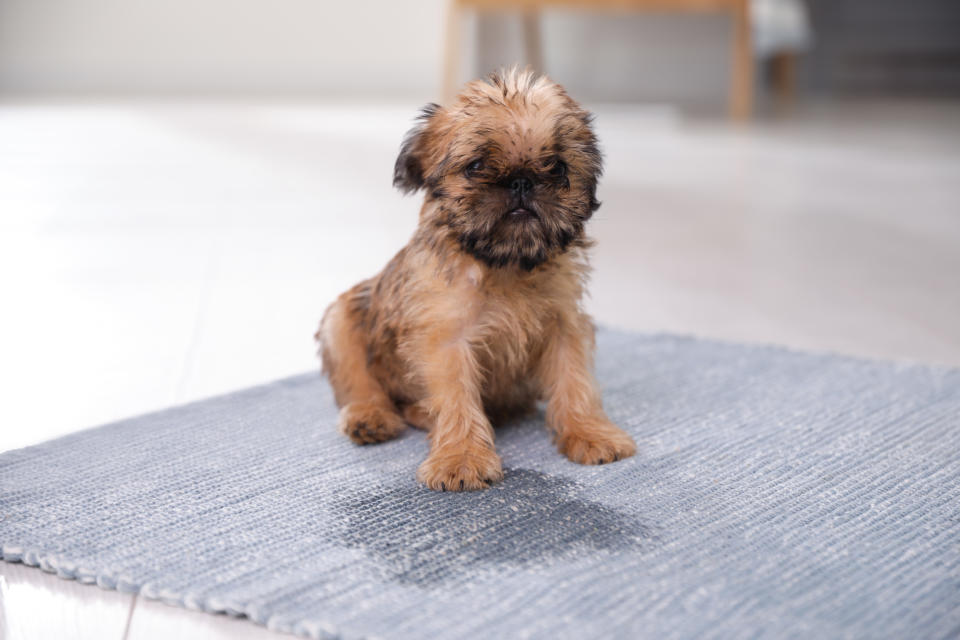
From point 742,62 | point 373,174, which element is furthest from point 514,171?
point 742,62

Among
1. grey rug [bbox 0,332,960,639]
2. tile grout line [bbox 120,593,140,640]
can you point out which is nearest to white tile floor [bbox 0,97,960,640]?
tile grout line [bbox 120,593,140,640]

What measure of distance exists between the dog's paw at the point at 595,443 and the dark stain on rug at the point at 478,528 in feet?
0.33

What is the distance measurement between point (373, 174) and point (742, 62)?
12.5 ft

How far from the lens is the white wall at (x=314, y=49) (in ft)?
30.6

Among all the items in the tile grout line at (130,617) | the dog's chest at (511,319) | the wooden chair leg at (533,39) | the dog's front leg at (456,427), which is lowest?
the tile grout line at (130,617)

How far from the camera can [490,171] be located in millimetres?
1827

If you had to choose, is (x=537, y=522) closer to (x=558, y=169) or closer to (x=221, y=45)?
(x=558, y=169)

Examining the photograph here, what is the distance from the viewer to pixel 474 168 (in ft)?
6.04

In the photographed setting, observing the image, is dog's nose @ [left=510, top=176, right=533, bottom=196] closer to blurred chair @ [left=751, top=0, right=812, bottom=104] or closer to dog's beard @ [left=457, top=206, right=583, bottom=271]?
dog's beard @ [left=457, top=206, right=583, bottom=271]

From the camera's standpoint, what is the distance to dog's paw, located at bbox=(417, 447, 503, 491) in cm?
185

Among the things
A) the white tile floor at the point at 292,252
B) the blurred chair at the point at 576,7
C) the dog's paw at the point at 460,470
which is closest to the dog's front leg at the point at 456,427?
the dog's paw at the point at 460,470

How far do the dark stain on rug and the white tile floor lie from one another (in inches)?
11.0

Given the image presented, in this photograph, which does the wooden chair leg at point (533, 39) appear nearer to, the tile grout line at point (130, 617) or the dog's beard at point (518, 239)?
the dog's beard at point (518, 239)

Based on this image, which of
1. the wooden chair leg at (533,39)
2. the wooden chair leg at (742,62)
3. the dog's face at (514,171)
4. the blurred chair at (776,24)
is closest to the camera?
the dog's face at (514,171)
